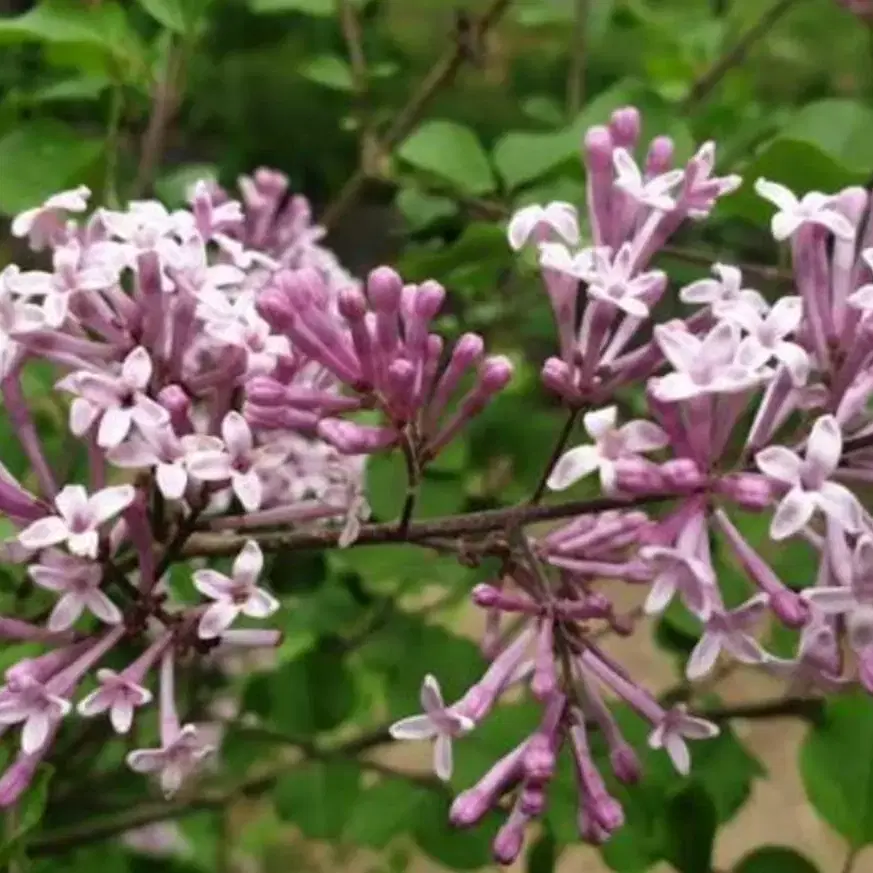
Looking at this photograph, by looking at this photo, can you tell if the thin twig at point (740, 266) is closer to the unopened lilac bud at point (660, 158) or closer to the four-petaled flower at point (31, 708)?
the unopened lilac bud at point (660, 158)

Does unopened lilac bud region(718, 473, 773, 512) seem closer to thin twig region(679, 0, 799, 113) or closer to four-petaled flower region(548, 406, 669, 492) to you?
four-petaled flower region(548, 406, 669, 492)

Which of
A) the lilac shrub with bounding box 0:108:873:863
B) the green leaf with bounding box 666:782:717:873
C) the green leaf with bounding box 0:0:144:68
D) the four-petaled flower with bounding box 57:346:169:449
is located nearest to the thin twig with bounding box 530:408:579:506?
the lilac shrub with bounding box 0:108:873:863

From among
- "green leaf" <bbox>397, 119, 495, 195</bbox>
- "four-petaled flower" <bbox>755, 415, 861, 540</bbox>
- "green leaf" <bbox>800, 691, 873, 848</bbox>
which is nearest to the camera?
"four-petaled flower" <bbox>755, 415, 861, 540</bbox>

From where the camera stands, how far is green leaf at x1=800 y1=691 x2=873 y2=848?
2.30ft

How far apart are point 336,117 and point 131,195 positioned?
1.62ft

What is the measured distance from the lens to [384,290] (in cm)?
54

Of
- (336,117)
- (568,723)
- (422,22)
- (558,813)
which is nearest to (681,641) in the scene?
(558,813)

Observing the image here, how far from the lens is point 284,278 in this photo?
0.56 m

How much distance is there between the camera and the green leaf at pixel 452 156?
2.67 feet

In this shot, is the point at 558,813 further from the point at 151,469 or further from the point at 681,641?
the point at 151,469

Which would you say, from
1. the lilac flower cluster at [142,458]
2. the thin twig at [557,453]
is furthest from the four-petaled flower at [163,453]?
the thin twig at [557,453]

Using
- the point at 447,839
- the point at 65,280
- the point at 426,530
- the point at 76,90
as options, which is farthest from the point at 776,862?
the point at 76,90

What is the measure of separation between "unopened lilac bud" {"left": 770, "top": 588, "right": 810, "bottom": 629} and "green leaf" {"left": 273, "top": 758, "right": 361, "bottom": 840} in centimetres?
41

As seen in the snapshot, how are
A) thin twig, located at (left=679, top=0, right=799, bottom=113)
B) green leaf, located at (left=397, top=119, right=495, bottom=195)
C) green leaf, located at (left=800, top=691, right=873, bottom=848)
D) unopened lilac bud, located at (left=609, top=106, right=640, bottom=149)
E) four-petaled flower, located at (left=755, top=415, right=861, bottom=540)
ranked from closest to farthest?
four-petaled flower, located at (left=755, top=415, right=861, bottom=540)
unopened lilac bud, located at (left=609, top=106, right=640, bottom=149)
green leaf, located at (left=800, top=691, right=873, bottom=848)
green leaf, located at (left=397, top=119, right=495, bottom=195)
thin twig, located at (left=679, top=0, right=799, bottom=113)
